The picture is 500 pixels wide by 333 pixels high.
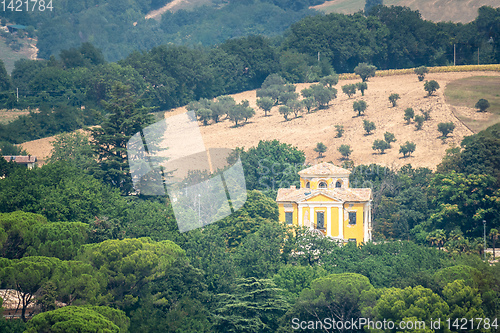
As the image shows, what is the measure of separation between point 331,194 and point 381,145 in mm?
28764

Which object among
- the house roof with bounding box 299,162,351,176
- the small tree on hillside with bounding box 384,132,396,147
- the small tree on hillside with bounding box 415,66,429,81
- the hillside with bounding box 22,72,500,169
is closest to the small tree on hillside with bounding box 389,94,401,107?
the hillside with bounding box 22,72,500,169

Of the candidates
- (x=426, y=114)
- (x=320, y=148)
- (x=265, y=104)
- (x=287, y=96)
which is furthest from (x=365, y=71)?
(x=320, y=148)

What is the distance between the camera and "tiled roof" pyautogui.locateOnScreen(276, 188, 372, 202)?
59938mm

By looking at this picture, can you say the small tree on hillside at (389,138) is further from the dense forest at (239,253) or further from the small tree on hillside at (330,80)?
the small tree on hillside at (330,80)

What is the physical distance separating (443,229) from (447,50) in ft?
221

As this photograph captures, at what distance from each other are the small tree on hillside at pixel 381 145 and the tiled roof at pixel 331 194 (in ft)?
87.7

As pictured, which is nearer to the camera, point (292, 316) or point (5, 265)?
point (5, 265)

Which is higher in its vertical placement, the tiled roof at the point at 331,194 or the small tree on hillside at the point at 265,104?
the tiled roof at the point at 331,194

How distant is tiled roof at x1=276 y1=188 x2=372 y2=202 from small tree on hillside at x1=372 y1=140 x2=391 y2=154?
2674 cm

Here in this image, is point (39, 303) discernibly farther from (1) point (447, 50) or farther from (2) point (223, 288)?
(1) point (447, 50)

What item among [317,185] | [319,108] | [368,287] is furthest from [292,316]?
[319,108]

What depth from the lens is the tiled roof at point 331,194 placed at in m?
59.9

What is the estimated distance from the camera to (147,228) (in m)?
52.1

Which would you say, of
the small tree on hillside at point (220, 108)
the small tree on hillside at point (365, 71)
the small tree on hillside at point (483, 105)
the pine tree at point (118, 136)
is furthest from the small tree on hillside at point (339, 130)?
the pine tree at point (118, 136)
